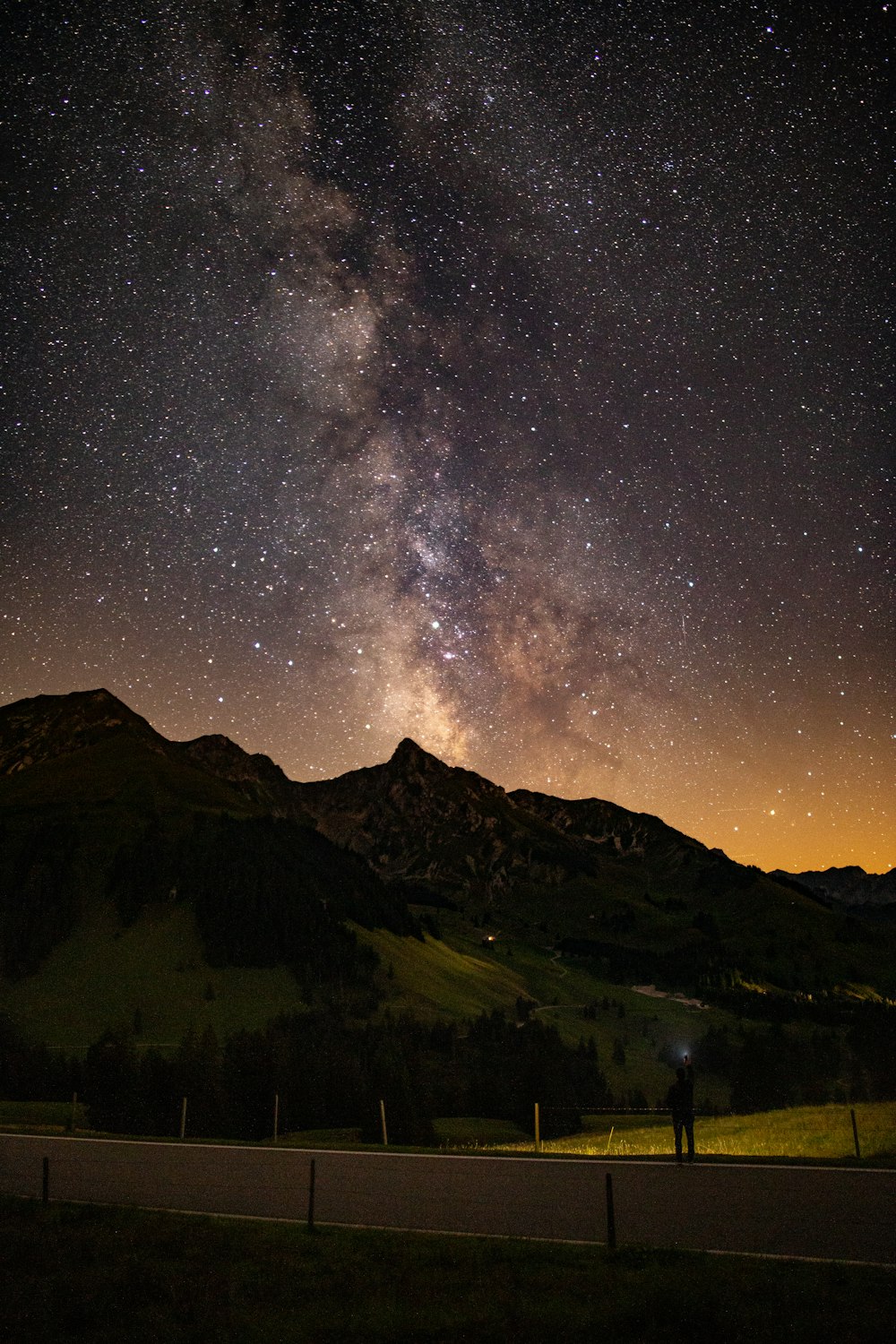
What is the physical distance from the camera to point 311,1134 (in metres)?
83.2

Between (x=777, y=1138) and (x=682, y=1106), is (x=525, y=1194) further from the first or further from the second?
(x=777, y=1138)

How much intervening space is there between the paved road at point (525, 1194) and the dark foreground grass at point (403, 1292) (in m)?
1.82

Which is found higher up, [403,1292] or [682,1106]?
[682,1106]

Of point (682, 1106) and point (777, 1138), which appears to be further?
point (777, 1138)

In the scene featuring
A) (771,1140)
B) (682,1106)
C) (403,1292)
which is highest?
(682,1106)

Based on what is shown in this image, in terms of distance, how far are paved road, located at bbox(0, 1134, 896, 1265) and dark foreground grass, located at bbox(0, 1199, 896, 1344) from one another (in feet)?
5.99

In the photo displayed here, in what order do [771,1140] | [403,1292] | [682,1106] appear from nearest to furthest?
[403,1292] < [682,1106] < [771,1140]

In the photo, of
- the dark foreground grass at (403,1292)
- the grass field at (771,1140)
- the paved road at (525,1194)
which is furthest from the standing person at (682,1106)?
the dark foreground grass at (403,1292)

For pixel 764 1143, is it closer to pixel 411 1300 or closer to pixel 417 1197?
pixel 417 1197

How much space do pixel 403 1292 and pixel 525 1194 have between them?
876 centimetres

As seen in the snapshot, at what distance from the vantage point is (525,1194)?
74.6 feet

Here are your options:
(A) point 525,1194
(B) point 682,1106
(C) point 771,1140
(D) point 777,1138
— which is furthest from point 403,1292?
(D) point 777,1138

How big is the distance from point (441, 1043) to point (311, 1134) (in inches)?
4361

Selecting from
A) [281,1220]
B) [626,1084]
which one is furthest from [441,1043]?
[281,1220]
